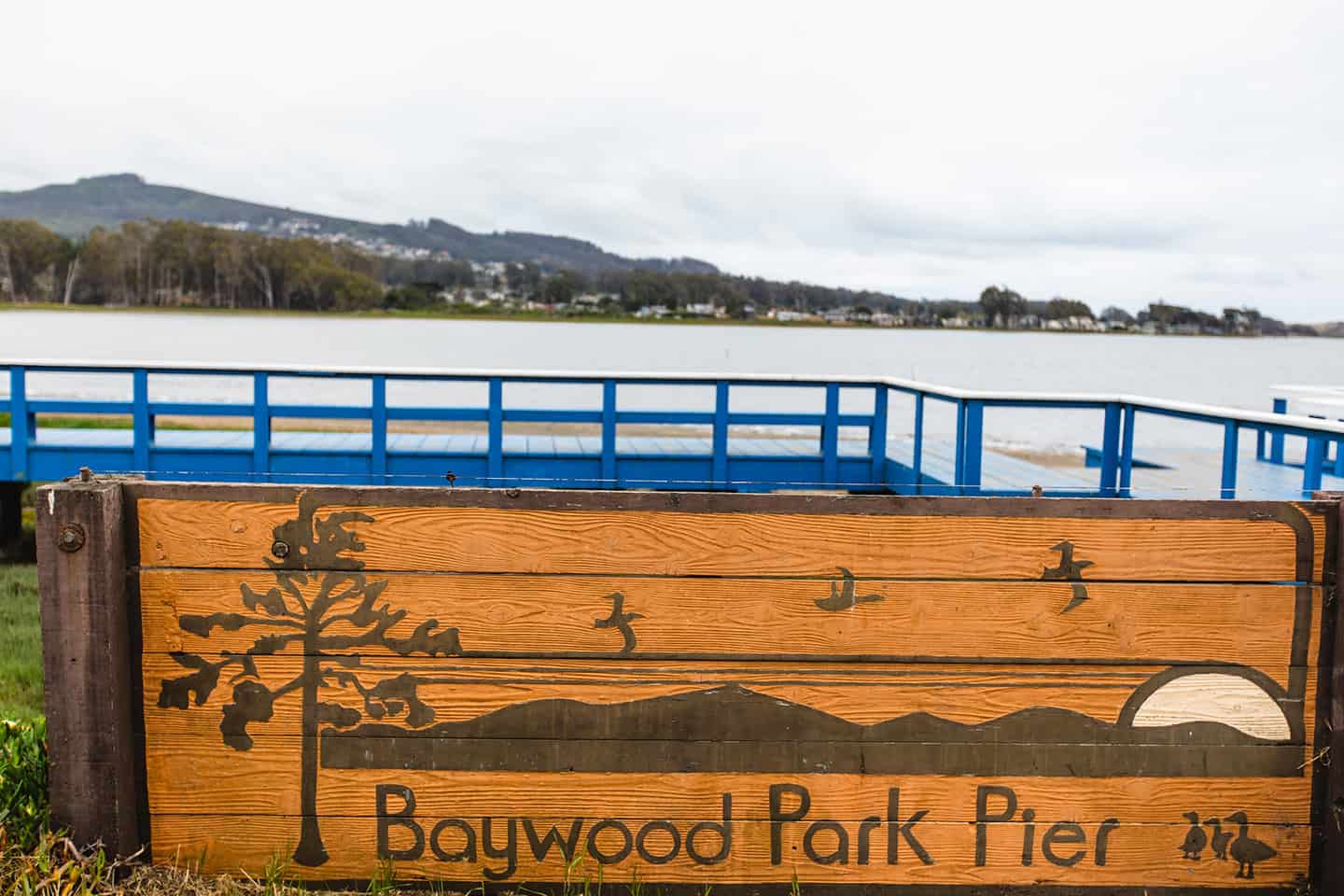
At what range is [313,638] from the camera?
2.85m

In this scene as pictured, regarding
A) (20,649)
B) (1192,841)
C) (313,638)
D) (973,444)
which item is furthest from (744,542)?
(20,649)

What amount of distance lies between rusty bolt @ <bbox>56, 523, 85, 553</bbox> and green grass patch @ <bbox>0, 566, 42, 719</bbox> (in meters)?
1.24

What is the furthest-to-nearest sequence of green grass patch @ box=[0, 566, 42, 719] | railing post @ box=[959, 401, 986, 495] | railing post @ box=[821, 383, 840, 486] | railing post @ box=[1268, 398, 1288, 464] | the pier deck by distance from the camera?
railing post @ box=[1268, 398, 1288, 464]
railing post @ box=[821, 383, 840, 486]
the pier deck
railing post @ box=[959, 401, 986, 495]
green grass patch @ box=[0, 566, 42, 719]

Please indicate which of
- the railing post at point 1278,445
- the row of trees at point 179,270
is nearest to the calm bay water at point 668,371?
the railing post at point 1278,445

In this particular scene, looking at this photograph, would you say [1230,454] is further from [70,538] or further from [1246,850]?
[70,538]

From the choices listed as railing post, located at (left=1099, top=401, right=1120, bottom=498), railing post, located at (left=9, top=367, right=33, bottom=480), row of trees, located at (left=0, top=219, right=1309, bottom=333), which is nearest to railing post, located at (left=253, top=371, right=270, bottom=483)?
railing post, located at (left=9, top=367, right=33, bottom=480)

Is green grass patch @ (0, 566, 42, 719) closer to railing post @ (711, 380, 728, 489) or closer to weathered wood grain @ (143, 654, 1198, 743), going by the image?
weathered wood grain @ (143, 654, 1198, 743)

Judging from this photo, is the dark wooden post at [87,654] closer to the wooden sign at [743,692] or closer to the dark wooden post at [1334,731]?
the wooden sign at [743,692]

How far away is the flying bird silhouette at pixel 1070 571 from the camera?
9.50 feet

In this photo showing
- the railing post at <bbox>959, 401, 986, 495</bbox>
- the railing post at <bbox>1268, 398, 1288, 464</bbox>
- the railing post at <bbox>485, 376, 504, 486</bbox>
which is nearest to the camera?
the railing post at <bbox>959, 401, 986, 495</bbox>

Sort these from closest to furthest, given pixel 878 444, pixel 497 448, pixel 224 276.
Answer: pixel 497 448, pixel 878 444, pixel 224 276

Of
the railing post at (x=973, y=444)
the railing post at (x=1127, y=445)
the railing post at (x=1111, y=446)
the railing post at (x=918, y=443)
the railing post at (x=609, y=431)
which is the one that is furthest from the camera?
the railing post at (x=609, y=431)

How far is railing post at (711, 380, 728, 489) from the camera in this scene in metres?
7.73

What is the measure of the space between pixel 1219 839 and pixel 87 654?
298cm
